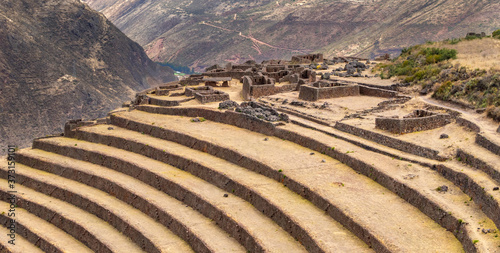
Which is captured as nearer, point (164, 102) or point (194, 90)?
point (164, 102)

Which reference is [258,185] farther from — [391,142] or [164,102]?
[164,102]

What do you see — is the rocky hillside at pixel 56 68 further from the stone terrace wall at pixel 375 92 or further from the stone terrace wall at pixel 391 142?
the stone terrace wall at pixel 391 142

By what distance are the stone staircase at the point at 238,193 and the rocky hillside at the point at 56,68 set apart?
26.9 metres

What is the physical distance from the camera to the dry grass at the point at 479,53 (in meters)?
34.2

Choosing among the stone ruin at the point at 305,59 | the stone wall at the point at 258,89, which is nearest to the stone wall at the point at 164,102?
the stone wall at the point at 258,89

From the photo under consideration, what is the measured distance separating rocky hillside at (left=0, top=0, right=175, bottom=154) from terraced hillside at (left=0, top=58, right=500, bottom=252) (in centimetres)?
2591

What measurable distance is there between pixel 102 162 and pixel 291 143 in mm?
10364

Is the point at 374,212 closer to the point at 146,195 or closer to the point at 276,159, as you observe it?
the point at 276,159

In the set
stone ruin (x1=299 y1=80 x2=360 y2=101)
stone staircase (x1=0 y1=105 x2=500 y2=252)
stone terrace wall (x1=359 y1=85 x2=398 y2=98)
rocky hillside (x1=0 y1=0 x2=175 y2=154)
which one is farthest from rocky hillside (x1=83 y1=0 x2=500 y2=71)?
stone staircase (x1=0 y1=105 x2=500 y2=252)

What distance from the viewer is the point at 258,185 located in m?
23.6

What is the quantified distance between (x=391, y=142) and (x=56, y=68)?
5343 cm

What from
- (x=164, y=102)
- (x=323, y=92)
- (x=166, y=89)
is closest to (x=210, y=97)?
(x=164, y=102)

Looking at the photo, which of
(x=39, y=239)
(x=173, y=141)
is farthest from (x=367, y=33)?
(x=39, y=239)

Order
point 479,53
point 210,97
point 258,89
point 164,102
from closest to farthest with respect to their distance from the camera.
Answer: point 210,97 → point 164,102 → point 258,89 → point 479,53
